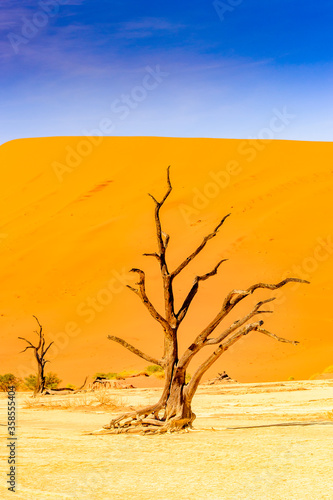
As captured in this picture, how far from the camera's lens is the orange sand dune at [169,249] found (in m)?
32.6

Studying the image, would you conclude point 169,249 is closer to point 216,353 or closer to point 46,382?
point 46,382

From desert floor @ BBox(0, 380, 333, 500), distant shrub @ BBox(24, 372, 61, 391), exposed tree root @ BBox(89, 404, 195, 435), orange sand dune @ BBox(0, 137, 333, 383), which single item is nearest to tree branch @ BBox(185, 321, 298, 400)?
exposed tree root @ BBox(89, 404, 195, 435)

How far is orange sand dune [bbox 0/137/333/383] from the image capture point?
32.6 meters

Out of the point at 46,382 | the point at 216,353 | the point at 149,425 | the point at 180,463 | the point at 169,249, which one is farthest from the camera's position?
the point at 169,249

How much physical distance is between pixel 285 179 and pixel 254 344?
21.8m

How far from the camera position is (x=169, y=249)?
4312cm

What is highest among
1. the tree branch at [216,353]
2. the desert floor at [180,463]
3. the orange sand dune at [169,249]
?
the orange sand dune at [169,249]

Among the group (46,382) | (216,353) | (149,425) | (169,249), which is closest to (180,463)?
(216,353)

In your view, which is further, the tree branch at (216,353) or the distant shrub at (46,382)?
the distant shrub at (46,382)

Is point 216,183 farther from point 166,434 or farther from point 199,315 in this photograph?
point 166,434

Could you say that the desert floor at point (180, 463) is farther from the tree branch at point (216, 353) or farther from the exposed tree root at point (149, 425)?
the tree branch at point (216, 353)

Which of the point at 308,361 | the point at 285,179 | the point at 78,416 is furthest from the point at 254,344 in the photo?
the point at 285,179

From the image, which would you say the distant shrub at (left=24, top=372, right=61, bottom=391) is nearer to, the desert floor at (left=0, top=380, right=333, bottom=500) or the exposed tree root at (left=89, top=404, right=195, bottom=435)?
the desert floor at (left=0, top=380, right=333, bottom=500)

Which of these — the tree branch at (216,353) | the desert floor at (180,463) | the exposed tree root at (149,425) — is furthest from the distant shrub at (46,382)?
the tree branch at (216,353)
